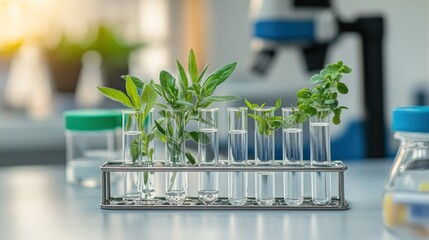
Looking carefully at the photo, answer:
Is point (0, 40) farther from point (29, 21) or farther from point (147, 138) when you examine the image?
point (147, 138)

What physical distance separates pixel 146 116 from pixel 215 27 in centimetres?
352

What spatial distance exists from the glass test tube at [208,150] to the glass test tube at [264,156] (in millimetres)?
59

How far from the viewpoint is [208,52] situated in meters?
4.57

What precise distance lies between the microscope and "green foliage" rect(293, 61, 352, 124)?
78 cm

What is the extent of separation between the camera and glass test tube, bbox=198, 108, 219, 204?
105 centimetres

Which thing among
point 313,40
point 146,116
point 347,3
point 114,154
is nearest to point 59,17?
point 347,3

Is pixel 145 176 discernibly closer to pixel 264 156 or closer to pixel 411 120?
pixel 264 156

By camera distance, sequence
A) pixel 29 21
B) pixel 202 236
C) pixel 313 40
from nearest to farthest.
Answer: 1. pixel 202 236
2. pixel 313 40
3. pixel 29 21

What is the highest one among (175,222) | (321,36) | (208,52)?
(208,52)

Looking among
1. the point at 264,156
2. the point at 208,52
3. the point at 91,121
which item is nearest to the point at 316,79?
the point at 264,156

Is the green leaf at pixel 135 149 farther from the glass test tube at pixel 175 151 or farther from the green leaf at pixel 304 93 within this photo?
the green leaf at pixel 304 93

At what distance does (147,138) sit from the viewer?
1068mm

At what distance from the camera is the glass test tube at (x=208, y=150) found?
3.44ft

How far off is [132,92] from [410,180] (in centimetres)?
42
